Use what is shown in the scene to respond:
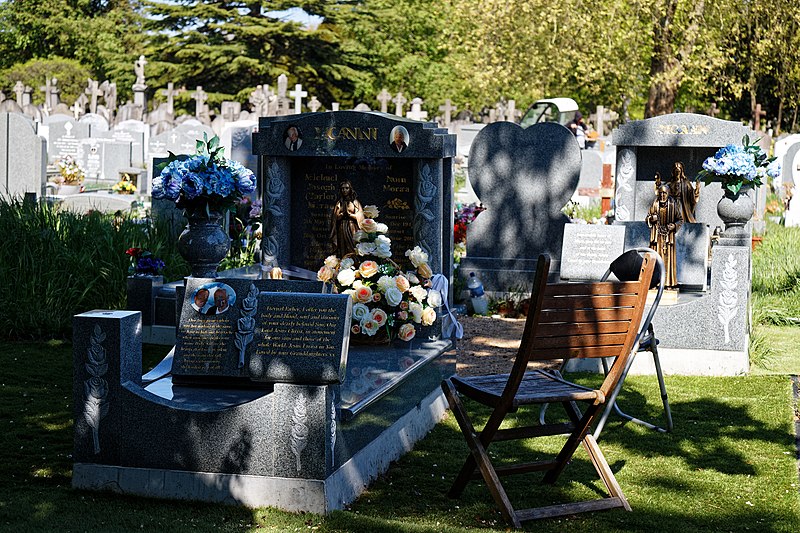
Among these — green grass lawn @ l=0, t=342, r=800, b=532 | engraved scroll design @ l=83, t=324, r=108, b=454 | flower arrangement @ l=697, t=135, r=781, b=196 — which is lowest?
green grass lawn @ l=0, t=342, r=800, b=532

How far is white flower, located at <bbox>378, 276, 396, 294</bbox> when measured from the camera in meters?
7.27

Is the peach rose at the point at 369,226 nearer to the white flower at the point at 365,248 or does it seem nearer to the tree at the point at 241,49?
the white flower at the point at 365,248

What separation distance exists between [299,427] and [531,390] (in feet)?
3.81

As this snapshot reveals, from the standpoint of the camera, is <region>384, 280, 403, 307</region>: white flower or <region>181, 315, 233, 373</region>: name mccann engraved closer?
<region>181, 315, 233, 373</region>: name mccann engraved

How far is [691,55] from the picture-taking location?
26141mm

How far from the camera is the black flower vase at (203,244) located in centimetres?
765

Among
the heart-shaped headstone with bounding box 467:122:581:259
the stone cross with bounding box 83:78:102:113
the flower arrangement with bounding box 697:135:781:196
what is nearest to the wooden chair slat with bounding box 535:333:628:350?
the flower arrangement with bounding box 697:135:781:196

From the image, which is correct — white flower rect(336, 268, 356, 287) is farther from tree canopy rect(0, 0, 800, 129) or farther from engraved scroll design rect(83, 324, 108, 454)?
tree canopy rect(0, 0, 800, 129)

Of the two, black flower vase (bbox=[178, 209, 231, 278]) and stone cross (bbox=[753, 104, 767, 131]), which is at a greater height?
stone cross (bbox=[753, 104, 767, 131])

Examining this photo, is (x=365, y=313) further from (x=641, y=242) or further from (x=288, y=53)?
(x=288, y=53)

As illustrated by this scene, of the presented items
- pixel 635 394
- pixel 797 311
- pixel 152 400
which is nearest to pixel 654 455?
pixel 635 394

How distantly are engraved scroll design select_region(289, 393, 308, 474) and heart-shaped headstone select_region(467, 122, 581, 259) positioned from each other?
8187 mm

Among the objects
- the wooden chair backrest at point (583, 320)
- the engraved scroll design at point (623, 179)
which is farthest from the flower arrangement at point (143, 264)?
the engraved scroll design at point (623, 179)

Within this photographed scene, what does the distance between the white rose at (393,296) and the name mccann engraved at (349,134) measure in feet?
5.00
